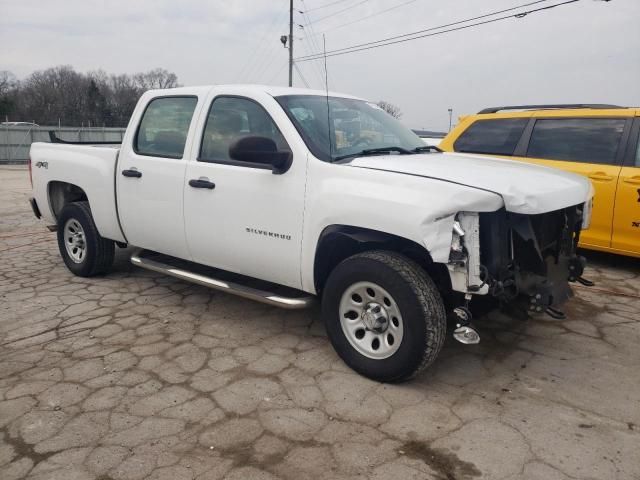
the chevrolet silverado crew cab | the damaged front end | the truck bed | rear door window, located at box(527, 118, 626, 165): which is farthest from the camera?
rear door window, located at box(527, 118, 626, 165)

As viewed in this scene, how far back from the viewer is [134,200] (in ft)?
15.1

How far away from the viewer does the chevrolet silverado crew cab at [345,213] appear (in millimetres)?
2959

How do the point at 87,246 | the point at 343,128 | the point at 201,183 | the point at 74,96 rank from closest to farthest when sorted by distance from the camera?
the point at 343,128
the point at 201,183
the point at 87,246
the point at 74,96

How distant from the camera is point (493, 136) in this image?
251 inches

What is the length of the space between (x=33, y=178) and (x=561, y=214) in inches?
209

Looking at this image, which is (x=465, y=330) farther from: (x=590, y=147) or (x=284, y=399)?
(x=590, y=147)

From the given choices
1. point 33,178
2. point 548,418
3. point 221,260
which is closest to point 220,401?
point 221,260

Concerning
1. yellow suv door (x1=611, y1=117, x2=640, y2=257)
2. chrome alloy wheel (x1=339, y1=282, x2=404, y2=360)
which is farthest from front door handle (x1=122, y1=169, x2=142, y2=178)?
yellow suv door (x1=611, y1=117, x2=640, y2=257)

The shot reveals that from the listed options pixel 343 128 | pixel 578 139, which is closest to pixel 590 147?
pixel 578 139

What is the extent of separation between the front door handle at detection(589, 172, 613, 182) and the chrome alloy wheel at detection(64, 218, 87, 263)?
5.37 metres

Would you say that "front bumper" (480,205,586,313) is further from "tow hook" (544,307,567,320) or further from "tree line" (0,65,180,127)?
"tree line" (0,65,180,127)

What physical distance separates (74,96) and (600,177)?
2538 inches

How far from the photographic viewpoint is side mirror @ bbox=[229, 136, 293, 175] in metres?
3.37

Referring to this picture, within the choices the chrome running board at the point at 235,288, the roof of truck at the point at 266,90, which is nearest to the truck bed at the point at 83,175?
the chrome running board at the point at 235,288
